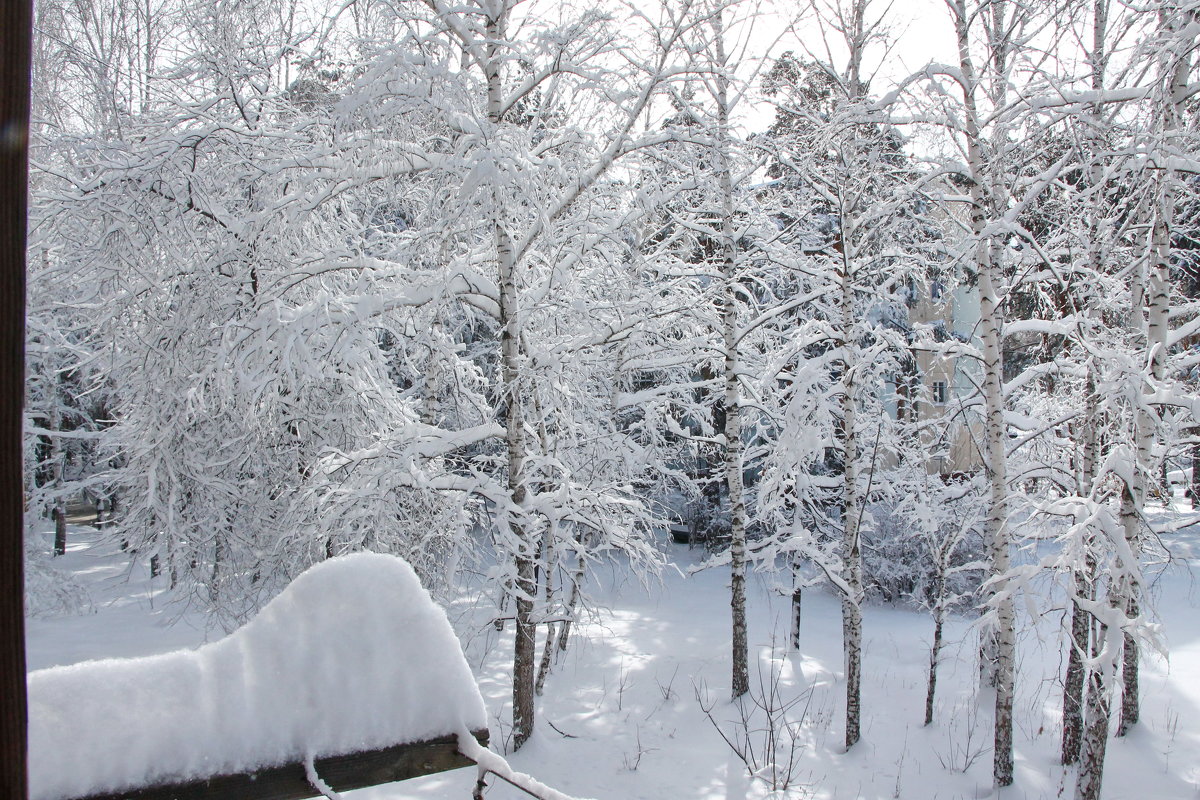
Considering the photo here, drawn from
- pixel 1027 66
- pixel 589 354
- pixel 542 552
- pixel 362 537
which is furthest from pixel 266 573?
pixel 1027 66

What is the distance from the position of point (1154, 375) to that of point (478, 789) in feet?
26.3

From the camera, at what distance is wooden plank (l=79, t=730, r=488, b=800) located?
0.91 m

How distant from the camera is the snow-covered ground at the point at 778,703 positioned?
323 inches

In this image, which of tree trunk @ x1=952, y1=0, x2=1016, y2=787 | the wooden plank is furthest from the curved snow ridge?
tree trunk @ x1=952, y1=0, x2=1016, y2=787

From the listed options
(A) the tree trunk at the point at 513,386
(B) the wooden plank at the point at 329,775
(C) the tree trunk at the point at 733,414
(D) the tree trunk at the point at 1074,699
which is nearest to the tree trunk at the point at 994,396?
(D) the tree trunk at the point at 1074,699

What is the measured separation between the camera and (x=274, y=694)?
99 cm

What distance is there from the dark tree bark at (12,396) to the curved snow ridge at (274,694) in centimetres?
14

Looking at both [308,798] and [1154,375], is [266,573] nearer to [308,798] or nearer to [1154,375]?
[308,798]

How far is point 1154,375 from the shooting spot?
23.0ft

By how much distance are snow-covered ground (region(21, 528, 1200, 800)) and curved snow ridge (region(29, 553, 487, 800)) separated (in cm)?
693

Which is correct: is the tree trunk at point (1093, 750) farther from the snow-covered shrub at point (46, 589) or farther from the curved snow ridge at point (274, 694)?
the snow-covered shrub at point (46, 589)

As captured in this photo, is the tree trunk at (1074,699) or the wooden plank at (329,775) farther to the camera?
the tree trunk at (1074,699)

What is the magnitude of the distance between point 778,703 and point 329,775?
10.8 m

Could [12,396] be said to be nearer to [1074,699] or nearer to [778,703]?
[1074,699]
